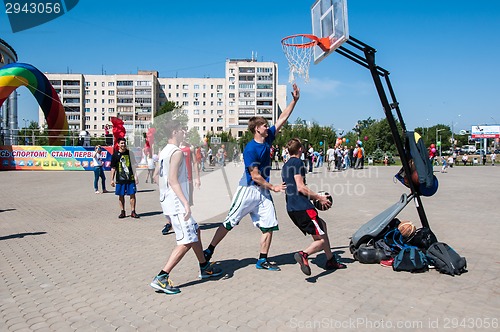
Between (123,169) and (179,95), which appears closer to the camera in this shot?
(123,169)

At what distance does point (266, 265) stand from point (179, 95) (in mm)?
121707

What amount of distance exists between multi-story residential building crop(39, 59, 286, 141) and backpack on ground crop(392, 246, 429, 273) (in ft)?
361

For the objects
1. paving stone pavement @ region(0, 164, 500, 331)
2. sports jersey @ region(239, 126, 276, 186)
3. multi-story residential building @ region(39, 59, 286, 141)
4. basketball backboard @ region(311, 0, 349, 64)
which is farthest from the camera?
multi-story residential building @ region(39, 59, 286, 141)

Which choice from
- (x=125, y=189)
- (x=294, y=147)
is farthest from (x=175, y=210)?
(x=125, y=189)

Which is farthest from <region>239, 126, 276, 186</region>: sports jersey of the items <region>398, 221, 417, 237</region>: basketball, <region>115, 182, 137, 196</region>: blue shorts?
<region>115, 182, 137, 196</region>: blue shorts

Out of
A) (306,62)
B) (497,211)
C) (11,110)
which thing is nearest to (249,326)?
(306,62)

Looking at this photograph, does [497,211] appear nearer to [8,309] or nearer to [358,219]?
[358,219]

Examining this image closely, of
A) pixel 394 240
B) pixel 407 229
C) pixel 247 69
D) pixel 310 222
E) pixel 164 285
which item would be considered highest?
pixel 247 69

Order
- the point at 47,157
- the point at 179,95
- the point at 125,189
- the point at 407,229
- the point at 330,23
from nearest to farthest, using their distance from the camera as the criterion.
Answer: the point at 407,229 < the point at 330,23 < the point at 125,189 < the point at 47,157 < the point at 179,95

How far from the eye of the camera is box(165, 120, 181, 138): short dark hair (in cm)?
566

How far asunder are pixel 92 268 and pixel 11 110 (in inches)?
1683

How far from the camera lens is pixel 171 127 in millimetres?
5703

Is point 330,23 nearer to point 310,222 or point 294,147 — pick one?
point 294,147

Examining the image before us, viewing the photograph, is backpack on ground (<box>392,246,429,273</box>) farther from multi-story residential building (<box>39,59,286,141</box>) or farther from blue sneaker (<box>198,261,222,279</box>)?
multi-story residential building (<box>39,59,286,141</box>)
